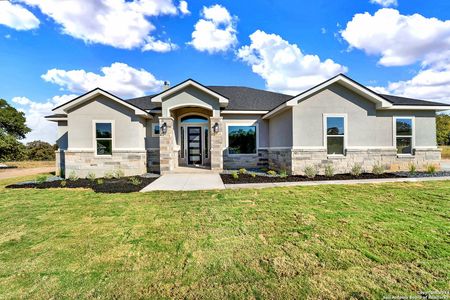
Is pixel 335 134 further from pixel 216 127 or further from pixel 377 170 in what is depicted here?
pixel 216 127

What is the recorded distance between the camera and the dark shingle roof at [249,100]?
12.0 meters

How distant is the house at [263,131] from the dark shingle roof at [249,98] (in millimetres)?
190

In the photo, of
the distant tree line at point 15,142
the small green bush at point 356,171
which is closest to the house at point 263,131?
the small green bush at point 356,171

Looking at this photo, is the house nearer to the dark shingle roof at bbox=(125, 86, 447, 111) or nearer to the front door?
the dark shingle roof at bbox=(125, 86, 447, 111)

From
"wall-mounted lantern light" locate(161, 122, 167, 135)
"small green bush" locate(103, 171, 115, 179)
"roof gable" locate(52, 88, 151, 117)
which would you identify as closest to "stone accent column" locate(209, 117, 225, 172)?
"wall-mounted lantern light" locate(161, 122, 167, 135)

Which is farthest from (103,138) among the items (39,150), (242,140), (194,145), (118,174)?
(39,150)

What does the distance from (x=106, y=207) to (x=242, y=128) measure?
9199 millimetres

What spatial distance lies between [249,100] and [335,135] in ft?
20.4

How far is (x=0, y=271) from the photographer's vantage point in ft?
9.39

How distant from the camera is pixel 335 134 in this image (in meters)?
10.5

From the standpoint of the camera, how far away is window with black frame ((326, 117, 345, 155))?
34.2 ft

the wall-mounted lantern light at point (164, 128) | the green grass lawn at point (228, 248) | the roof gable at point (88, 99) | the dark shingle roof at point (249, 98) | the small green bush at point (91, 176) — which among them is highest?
the dark shingle roof at point (249, 98)

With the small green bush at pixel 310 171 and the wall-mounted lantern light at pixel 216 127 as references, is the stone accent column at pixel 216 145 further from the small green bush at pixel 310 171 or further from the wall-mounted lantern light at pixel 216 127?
the small green bush at pixel 310 171

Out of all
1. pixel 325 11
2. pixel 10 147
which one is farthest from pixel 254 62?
pixel 10 147
